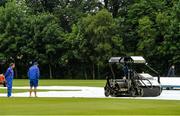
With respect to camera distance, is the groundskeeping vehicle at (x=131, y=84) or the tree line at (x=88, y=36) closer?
the groundskeeping vehicle at (x=131, y=84)

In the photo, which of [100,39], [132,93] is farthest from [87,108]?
[100,39]

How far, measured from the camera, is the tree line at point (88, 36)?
79.3 m

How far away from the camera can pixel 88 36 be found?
81.2 metres

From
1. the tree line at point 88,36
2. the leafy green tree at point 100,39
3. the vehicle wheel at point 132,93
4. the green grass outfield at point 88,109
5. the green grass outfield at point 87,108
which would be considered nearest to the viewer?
the green grass outfield at point 88,109

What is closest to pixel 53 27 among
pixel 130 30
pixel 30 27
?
pixel 30 27

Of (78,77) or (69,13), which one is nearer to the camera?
(78,77)

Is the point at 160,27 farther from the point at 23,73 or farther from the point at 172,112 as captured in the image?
the point at 172,112

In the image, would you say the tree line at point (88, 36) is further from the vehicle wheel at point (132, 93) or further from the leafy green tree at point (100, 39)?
the vehicle wheel at point (132, 93)

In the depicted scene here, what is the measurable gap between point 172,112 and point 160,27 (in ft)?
192

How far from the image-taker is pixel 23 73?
85.9 meters

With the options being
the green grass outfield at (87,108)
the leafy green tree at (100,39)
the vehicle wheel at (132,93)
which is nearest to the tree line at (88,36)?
the leafy green tree at (100,39)

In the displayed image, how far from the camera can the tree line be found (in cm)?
7931

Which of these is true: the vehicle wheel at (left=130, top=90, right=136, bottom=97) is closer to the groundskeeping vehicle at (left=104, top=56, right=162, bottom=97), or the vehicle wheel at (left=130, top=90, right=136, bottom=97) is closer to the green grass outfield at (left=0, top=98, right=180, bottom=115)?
the groundskeeping vehicle at (left=104, top=56, right=162, bottom=97)

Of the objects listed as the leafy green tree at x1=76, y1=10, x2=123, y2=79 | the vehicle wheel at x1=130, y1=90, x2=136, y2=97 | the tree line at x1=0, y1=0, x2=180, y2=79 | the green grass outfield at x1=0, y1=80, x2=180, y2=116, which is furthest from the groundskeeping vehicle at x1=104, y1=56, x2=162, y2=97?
the leafy green tree at x1=76, y1=10, x2=123, y2=79
